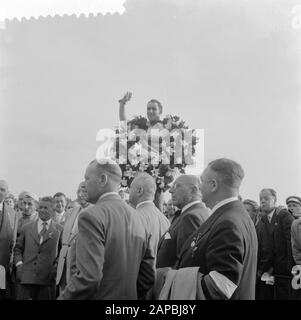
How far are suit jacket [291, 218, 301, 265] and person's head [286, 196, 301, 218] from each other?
887 millimetres

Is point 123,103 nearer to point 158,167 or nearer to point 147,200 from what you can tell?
point 158,167

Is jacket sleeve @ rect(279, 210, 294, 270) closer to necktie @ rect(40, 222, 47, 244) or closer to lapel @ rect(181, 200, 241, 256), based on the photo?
necktie @ rect(40, 222, 47, 244)

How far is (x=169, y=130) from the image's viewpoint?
6.84m

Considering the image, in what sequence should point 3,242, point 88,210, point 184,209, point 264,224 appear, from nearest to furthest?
point 88,210 < point 184,209 < point 3,242 < point 264,224

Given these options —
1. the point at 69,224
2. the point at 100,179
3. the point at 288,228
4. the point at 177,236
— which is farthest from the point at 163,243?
the point at 288,228

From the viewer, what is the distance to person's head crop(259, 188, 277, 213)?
8.69 metres

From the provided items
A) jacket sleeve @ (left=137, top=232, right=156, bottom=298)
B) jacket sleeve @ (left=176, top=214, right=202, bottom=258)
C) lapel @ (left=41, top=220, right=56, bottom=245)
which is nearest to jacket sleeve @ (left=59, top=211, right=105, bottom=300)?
jacket sleeve @ (left=137, top=232, right=156, bottom=298)

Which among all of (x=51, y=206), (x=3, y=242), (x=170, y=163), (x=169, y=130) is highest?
(x=169, y=130)

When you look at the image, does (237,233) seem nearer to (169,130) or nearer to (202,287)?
(202,287)

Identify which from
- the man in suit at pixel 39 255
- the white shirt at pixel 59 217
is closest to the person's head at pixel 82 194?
the man in suit at pixel 39 255

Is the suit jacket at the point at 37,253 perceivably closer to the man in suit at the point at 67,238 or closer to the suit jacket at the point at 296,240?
the man in suit at the point at 67,238

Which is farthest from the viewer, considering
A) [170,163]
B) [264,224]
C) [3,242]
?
[264,224]

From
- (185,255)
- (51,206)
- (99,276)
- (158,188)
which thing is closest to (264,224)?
(158,188)

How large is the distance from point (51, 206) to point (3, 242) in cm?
86
